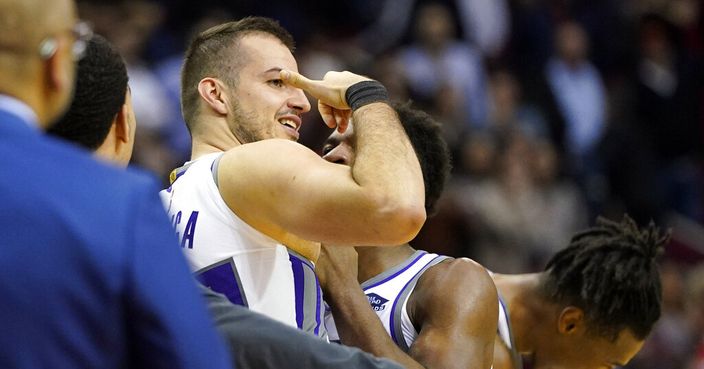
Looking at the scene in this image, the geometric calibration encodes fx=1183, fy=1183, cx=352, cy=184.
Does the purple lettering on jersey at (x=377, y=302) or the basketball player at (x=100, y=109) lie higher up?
the basketball player at (x=100, y=109)

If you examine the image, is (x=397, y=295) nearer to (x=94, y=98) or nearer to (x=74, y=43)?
(x=94, y=98)

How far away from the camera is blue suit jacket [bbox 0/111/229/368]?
6.29ft

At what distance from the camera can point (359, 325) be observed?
394 centimetres

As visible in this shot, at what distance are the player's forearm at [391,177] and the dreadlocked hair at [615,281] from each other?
1.85m

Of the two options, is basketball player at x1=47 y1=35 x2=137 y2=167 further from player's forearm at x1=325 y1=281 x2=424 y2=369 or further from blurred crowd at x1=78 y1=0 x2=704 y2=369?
blurred crowd at x1=78 y1=0 x2=704 y2=369

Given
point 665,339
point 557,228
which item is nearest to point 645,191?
point 557,228

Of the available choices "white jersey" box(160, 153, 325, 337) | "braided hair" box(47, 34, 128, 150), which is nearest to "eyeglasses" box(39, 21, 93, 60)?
"braided hair" box(47, 34, 128, 150)

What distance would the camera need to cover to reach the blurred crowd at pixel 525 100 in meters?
9.93

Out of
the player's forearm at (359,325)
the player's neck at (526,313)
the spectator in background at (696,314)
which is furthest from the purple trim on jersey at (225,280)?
the spectator in background at (696,314)

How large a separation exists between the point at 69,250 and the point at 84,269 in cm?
4

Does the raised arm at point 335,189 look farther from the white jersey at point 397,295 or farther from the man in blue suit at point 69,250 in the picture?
the man in blue suit at point 69,250

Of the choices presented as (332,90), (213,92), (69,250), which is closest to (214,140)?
(213,92)

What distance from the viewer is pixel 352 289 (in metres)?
4.04

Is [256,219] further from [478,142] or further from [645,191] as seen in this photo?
[645,191]
